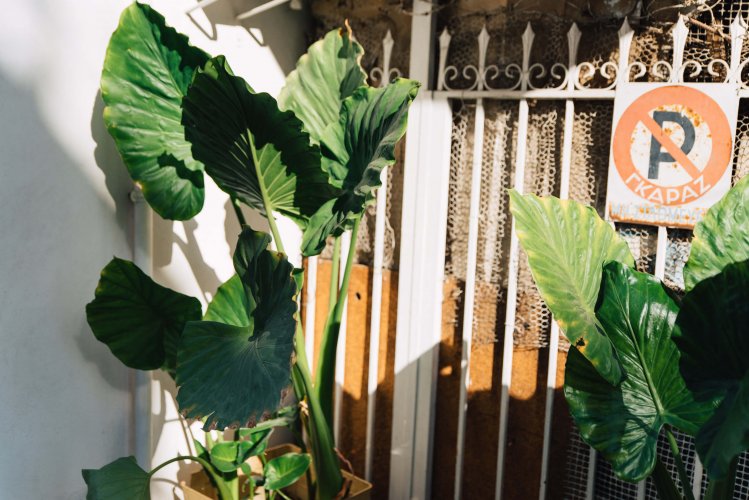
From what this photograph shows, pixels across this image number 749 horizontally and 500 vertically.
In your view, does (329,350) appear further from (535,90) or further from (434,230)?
(535,90)

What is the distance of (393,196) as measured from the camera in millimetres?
2529

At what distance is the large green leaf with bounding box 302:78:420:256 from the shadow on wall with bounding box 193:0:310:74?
0.73 m

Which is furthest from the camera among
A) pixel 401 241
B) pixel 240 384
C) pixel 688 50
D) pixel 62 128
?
pixel 401 241

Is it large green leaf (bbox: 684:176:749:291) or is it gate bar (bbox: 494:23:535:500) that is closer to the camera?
large green leaf (bbox: 684:176:749:291)

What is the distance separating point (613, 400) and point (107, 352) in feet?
A: 4.70

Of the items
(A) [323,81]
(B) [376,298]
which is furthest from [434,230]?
(A) [323,81]

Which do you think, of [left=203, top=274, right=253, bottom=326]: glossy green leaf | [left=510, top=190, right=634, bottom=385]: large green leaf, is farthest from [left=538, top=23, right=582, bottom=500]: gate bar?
[left=203, top=274, right=253, bottom=326]: glossy green leaf

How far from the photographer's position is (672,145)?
191 centimetres

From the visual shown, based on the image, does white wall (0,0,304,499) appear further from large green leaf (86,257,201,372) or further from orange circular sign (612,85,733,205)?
orange circular sign (612,85,733,205)

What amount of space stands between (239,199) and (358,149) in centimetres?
35

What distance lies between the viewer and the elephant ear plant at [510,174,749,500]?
1.41 meters

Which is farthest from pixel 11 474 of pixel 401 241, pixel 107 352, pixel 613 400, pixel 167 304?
pixel 613 400

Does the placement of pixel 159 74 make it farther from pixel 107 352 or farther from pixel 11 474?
pixel 11 474

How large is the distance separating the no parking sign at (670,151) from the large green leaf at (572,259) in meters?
0.36
